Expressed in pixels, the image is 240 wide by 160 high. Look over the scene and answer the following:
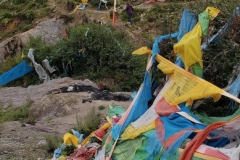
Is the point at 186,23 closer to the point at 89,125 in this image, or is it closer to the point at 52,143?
the point at 89,125

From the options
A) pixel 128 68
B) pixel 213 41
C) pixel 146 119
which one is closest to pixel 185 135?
pixel 146 119

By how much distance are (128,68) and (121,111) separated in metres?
8.33

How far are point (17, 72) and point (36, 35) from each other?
5393 mm

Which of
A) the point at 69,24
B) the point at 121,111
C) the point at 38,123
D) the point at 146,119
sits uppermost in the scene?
the point at 146,119

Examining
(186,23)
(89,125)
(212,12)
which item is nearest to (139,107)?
(186,23)

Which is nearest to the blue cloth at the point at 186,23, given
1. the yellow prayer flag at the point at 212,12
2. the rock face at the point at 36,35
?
the yellow prayer flag at the point at 212,12

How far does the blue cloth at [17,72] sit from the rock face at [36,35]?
448 cm

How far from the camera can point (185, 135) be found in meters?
6.24

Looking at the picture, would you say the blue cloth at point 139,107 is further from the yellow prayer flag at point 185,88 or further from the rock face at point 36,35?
the rock face at point 36,35

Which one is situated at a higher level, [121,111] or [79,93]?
[121,111]

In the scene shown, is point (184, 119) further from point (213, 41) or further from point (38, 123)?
point (38, 123)

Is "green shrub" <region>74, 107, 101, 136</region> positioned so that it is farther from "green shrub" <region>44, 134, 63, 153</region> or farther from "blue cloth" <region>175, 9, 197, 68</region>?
"blue cloth" <region>175, 9, 197, 68</region>

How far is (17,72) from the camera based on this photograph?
769 inches

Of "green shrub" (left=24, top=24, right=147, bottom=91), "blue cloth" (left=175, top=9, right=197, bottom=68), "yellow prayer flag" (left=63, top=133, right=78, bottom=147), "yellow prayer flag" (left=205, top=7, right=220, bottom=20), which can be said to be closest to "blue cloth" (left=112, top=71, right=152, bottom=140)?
"blue cloth" (left=175, top=9, right=197, bottom=68)
